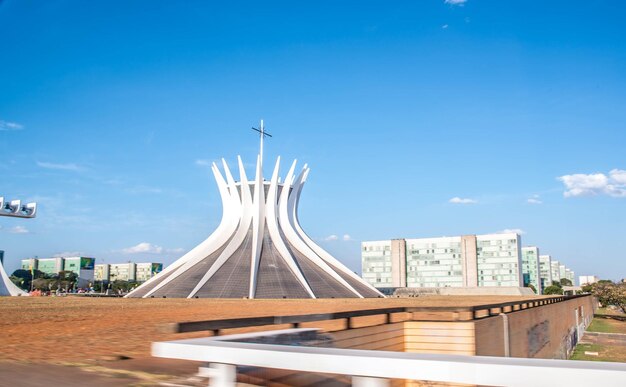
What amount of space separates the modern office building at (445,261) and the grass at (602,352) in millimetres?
62525

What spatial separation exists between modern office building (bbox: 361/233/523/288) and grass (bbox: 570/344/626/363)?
205 feet

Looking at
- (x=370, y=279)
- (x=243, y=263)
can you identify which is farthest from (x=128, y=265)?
(x=243, y=263)

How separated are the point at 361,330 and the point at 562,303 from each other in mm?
20779

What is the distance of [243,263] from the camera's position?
44812 millimetres

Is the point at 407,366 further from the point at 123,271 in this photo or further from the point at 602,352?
the point at 123,271

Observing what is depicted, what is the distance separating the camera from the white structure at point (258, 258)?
41.3 m

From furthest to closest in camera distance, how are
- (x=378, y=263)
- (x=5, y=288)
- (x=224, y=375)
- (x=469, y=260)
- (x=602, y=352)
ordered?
(x=378, y=263), (x=469, y=260), (x=5, y=288), (x=602, y=352), (x=224, y=375)

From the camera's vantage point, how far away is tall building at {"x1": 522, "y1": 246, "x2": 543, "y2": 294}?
120 meters

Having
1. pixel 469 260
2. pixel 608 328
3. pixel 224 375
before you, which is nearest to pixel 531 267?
pixel 469 260

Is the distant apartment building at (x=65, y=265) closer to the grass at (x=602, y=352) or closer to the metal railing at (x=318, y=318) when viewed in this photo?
the grass at (x=602, y=352)

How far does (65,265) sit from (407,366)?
18301 centimetres

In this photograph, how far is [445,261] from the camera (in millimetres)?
94000

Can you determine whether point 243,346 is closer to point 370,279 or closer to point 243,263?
point 243,263

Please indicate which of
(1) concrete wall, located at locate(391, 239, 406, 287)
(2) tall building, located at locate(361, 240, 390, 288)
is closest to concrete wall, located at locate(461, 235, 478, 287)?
(1) concrete wall, located at locate(391, 239, 406, 287)
